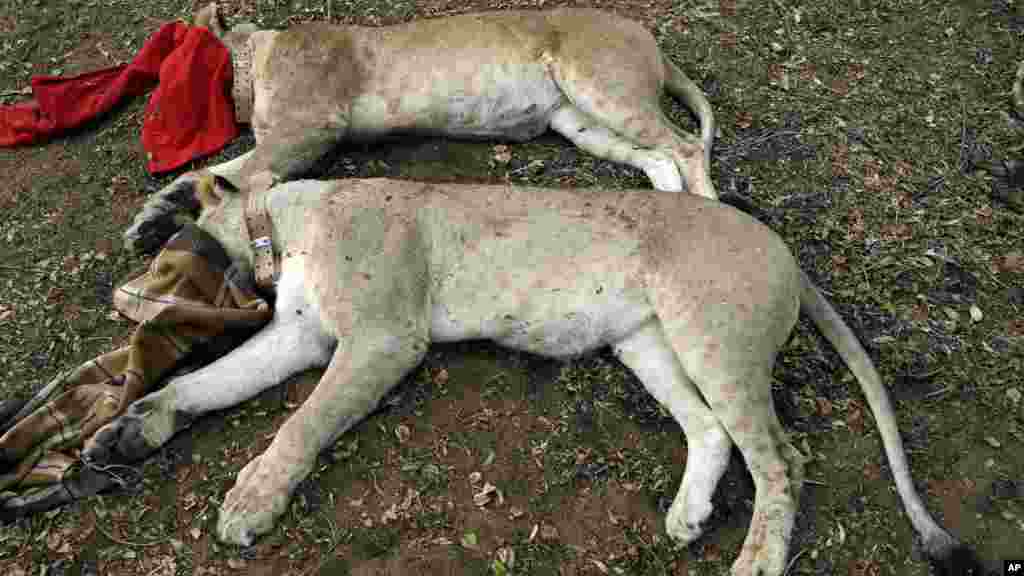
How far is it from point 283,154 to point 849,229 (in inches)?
125

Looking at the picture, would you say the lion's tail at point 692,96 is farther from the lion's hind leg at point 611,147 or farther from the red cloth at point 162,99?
the red cloth at point 162,99

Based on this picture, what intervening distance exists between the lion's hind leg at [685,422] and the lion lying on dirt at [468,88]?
1301 millimetres

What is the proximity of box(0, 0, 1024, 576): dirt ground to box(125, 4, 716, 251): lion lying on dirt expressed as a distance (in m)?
0.19

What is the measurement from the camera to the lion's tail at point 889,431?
10.7 ft

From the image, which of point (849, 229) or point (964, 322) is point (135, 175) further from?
point (964, 322)

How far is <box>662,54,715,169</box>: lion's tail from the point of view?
504 centimetres

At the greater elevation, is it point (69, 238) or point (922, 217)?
point (69, 238)

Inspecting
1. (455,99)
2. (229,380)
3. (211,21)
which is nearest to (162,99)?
(211,21)

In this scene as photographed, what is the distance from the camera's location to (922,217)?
15.6 ft

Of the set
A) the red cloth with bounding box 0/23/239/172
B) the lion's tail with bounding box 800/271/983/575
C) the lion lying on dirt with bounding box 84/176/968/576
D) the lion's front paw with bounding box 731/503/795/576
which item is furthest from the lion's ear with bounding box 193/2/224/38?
the lion's front paw with bounding box 731/503/795/576

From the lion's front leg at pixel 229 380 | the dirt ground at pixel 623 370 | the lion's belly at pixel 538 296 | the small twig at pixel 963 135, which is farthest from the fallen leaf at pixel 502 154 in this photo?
the small twig at pixel 963 135

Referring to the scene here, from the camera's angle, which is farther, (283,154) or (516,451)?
(283,154)

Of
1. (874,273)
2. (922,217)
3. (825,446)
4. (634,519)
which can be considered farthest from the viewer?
(922,217)

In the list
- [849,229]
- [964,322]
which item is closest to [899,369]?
[964,322]
